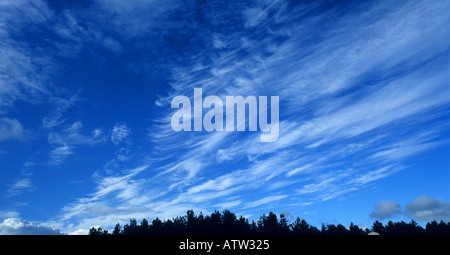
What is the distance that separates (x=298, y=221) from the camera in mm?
171250

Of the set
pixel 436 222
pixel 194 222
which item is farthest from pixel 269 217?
pixel 436 222
